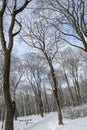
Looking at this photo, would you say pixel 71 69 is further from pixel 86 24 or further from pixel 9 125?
pixel 9 125

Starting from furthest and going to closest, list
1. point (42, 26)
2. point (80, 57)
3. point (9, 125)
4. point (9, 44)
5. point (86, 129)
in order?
point (80, 57), point (42, 26), point (86, 129), point (9, 44), point (9, 125)

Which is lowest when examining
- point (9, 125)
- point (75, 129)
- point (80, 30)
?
point (75, 129)

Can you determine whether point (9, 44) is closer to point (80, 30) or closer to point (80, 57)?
point (80, 30)

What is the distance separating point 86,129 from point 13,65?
23.0 metres

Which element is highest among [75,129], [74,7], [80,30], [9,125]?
[74,7]

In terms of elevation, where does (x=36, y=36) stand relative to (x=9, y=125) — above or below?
above

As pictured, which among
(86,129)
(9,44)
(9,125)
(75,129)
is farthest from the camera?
(75,129)


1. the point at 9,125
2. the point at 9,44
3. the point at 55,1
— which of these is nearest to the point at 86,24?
the point at 55,1

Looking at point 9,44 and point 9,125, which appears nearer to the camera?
point 9,125

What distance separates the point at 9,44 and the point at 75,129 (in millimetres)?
Answer: 7164

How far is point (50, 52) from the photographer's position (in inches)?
803

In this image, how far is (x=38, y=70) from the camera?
138 feet

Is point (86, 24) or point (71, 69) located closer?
point (86, 24)

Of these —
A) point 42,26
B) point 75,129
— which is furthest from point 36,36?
point 75,129
